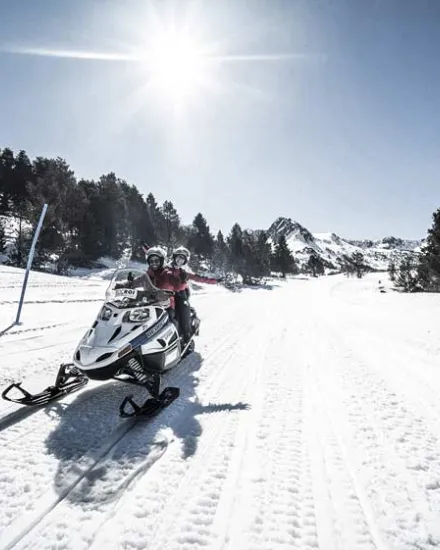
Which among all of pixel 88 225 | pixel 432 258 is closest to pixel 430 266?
pixel 432 258

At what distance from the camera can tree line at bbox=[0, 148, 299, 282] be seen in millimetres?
30958

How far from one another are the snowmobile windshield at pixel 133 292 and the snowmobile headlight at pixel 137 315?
13cm

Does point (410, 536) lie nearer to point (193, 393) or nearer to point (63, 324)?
point (193, 393)

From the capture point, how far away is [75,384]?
455cm

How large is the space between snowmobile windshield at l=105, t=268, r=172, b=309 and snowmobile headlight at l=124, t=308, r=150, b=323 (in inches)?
5.0

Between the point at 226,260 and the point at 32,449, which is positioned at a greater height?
the point at 226,260

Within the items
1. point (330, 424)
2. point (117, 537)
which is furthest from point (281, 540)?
point (330, 424)

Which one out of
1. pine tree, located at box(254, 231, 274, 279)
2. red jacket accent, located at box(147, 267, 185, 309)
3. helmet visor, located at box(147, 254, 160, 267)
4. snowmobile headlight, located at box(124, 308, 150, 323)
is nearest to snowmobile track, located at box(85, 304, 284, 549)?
snowmobile headlight, located at box(124, 308, 150, 323)

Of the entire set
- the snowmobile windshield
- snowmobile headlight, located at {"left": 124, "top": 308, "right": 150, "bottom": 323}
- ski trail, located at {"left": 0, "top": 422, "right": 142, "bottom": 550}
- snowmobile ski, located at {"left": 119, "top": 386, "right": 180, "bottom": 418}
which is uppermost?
the snowmobile windshield

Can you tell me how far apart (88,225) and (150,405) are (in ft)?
122

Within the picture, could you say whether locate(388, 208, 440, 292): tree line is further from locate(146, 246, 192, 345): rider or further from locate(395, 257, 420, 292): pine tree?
locate(146, 246, 192, 345): rider

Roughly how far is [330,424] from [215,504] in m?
1.81

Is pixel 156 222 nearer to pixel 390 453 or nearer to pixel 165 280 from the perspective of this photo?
pixel 165 280

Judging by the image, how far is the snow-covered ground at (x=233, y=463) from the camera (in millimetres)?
2092
